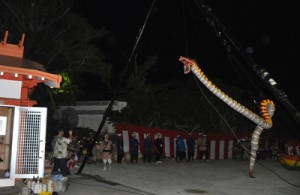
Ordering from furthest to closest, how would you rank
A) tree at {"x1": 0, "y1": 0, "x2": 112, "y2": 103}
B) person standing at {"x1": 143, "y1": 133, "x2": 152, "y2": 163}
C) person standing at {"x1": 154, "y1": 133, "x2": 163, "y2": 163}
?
tree at {"x1": 0, "y1": 0, "x2": 112, "y2": 103} < person standing at {"x1": 154, "y1": 133, "x2": 163, "y2": 163} < person standing at {"x1": 143, "y1": 133, "x2": 152, "y2": 163}

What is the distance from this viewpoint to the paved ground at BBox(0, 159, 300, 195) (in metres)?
10.6

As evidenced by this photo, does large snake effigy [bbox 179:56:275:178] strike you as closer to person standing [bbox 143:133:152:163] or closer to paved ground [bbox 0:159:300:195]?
paved ground [bbox 0:159:300:195]

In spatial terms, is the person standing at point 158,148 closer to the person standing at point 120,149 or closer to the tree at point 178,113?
the person standing at point 120,149

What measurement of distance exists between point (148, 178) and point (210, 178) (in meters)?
2.53

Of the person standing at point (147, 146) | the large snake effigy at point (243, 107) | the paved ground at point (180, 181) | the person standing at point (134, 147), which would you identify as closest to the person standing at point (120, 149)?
the person standing at point (134, 147)

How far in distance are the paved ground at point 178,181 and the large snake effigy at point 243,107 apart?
1479mm

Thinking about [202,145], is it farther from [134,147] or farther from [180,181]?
[180,181]

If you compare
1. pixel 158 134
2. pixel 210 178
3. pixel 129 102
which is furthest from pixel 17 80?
pixel 129 102

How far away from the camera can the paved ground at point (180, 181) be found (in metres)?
10.7

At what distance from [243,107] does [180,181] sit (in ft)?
12.5

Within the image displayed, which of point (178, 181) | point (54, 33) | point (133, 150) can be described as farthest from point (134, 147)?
point (54, 33)

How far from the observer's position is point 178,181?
12562 mm

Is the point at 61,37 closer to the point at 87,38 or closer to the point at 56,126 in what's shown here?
the point at 87,38

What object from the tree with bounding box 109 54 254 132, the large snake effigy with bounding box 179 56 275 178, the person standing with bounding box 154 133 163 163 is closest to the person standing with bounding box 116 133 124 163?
the person standing with bounding box 154 133 163 163
